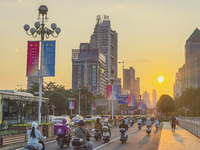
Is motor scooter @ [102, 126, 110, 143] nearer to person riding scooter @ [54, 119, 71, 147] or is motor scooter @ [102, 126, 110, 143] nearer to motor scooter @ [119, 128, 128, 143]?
motor scooter @ [119, 128, 128, 143]

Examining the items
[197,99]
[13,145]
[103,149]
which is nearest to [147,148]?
[103,149]

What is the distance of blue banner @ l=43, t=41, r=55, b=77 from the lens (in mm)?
22812

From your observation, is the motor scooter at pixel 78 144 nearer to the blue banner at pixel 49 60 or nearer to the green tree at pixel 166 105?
the blue banner at pixel 49 60

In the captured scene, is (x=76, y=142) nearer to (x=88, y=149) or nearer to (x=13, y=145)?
(x=88, y=149)

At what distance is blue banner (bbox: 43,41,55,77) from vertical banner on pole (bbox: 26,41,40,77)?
0.64 meters

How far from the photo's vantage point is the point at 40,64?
78.7ft

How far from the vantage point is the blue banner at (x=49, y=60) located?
22812mm

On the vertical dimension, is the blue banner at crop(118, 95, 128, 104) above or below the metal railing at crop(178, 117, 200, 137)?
above

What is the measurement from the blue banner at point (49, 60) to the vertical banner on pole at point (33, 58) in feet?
2.11

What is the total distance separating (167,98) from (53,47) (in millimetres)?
112860

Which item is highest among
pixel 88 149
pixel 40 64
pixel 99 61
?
pixel 99 61

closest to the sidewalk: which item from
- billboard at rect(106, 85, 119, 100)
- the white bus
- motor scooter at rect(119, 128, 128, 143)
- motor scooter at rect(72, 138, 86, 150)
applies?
motor scooter at rect(119, 128, 128, 143)

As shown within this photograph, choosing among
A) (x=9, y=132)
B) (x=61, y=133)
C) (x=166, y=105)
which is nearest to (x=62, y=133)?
(x=61, y=133)

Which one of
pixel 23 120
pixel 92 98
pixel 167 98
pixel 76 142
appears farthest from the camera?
pixel 167 98
